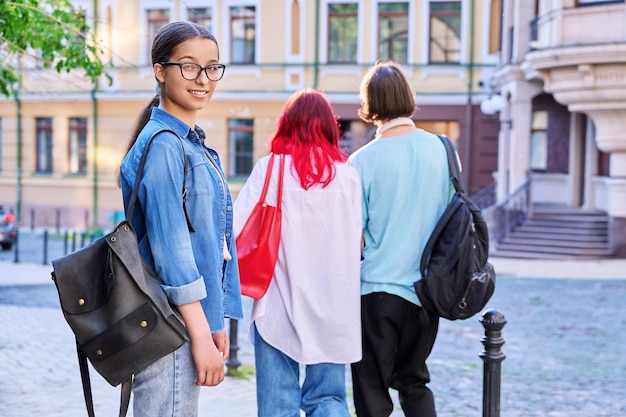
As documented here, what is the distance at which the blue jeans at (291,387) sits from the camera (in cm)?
430

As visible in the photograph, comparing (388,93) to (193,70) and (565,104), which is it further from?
(565,104)

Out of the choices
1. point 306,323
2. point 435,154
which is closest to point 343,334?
point 306,323

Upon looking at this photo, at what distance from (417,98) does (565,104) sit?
592 centimetres

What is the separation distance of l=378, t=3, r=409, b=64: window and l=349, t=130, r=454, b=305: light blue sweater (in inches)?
829

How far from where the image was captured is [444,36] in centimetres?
2478

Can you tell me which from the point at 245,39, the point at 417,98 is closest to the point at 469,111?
the point at 417,98

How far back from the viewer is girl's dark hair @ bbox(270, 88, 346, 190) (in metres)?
4.24

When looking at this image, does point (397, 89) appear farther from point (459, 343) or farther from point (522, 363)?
point (459, 343)

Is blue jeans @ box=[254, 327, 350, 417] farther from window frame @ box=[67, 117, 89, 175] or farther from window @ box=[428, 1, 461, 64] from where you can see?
window frame @ box=[67, 117, 89, 175]

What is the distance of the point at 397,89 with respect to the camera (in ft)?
14.5

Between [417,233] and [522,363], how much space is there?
456 cm

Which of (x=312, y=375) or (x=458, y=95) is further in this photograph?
(x=458, y=95)

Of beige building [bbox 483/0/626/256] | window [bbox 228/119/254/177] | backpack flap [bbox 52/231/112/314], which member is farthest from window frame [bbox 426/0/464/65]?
backpack flap [bbox 52/231/112/314]

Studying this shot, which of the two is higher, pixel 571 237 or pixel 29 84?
pixel 29 84
